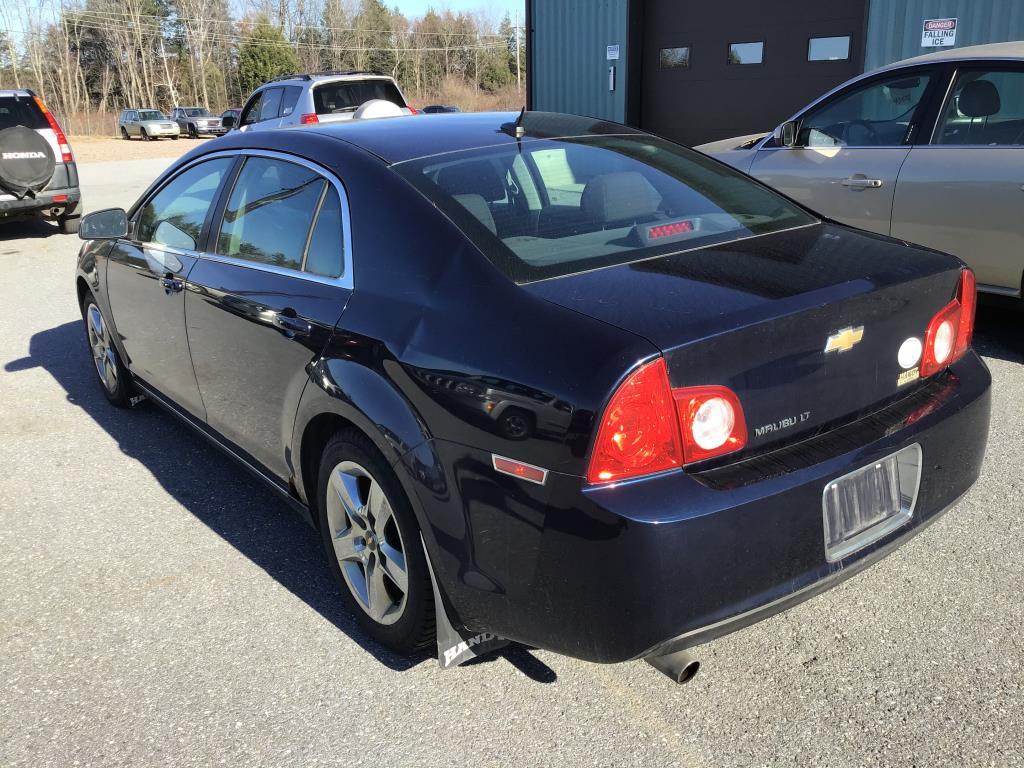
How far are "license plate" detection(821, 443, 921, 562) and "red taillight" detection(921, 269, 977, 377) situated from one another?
0.34 m

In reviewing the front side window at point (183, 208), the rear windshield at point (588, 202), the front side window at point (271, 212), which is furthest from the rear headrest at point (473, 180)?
the front side window at point (183, 208)

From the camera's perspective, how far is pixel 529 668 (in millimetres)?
2725

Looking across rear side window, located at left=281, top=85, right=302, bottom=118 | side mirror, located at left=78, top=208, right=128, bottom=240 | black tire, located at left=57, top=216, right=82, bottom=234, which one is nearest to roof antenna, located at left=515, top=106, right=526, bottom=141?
side mirror, located at left=78, top=208, right=128, bottom=240

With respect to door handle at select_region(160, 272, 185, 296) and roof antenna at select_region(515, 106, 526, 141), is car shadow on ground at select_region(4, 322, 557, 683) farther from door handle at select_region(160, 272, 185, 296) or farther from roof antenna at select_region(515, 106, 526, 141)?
roof antenna at select_region(515, 106, 526, 141)

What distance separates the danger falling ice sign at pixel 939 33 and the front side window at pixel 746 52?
101 inches

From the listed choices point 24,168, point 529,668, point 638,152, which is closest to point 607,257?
point 638,152

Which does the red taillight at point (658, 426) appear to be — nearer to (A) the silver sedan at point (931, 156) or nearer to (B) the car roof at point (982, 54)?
(A) the silver sedan at point (931, 156)

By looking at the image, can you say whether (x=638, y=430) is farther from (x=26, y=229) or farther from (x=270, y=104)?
(x=270, y=104)

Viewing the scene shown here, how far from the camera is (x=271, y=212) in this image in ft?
10.7

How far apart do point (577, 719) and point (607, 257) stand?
1297mm

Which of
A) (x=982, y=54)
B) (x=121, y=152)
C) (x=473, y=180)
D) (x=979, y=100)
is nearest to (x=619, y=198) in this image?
(x=473, y=180)

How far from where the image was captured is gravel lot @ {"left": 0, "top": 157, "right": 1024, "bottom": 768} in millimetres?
2383

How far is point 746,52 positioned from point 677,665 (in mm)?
13288

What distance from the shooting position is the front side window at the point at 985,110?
17.0 ft
